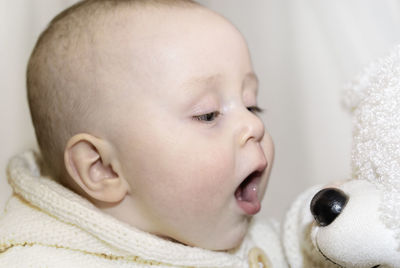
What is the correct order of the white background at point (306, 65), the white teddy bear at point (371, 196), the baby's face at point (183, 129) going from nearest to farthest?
the white teddy bear at point (371, 196)
the baby's face at point (183, 129)
the white background at point (306, 65)

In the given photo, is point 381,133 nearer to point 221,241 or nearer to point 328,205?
point 328,205

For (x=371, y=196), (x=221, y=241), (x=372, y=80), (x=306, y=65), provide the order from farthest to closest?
(x=306, y=65)
(x=221, y=241)
(x=372, y=80)
(x=371, y=196)

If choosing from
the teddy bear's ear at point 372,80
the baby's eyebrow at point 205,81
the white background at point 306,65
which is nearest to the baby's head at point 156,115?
the baby's eyebrow at point 205,81

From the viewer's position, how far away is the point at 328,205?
665 mm

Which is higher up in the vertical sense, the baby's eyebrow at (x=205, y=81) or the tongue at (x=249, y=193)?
the baby's eyebrow at (x=205, y=81)

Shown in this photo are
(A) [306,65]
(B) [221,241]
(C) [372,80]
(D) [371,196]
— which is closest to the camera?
(D) [371,196]

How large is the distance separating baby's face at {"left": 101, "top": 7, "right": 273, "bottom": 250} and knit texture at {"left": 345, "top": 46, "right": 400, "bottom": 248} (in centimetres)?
17

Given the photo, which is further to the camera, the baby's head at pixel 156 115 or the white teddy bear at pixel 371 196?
the baby's head at pixel 156 115

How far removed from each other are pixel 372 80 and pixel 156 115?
317mm

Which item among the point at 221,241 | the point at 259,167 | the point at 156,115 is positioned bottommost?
the point at 221,241

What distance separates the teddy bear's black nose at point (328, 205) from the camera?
2.17 ft

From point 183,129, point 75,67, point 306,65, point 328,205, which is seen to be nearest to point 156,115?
point 183,129

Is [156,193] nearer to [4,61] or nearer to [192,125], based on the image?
[192,125]

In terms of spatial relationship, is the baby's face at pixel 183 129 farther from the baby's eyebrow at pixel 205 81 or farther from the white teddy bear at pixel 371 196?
the white teddy bear at pixel 371 196
